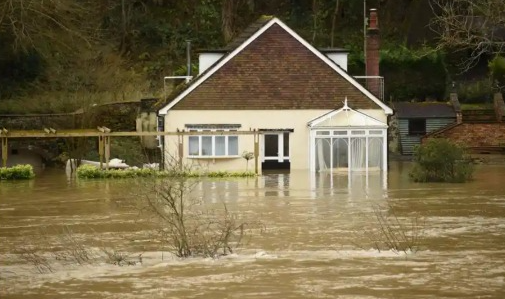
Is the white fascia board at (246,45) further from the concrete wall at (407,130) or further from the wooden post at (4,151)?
the concrete wall at (407,130)

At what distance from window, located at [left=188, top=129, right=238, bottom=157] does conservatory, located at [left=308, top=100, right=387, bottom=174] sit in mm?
3278

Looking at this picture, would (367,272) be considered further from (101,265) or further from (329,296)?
(101,265)

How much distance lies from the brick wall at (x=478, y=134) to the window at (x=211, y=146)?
11.5m

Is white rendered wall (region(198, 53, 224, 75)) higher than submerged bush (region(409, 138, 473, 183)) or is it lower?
higher

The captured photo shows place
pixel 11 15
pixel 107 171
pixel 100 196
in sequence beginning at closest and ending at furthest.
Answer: pixel 100 196 → pixel 107 171 → pixel 11 15

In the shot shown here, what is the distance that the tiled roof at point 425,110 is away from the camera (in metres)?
51.6

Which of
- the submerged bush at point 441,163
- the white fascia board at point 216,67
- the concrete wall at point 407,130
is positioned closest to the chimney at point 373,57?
the white fascia board at point 216,67

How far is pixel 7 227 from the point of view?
23672 millimetres

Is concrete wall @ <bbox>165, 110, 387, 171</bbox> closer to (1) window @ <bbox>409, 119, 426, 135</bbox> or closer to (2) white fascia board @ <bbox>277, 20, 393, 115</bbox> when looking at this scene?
(2) white fascia board @ <bbox>277, 20, 393, 115</bbox>

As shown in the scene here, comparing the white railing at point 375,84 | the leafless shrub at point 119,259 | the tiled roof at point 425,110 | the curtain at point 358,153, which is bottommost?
the leafless shrub at point 119,259

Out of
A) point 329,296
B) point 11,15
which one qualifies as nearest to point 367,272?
point 329,296

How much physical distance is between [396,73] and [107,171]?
21.0 meters

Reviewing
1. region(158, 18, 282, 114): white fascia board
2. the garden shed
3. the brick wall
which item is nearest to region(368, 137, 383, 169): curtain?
Answer: region(158, 18, 282, 114): white fascia board

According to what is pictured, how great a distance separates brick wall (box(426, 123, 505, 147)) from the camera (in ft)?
164
